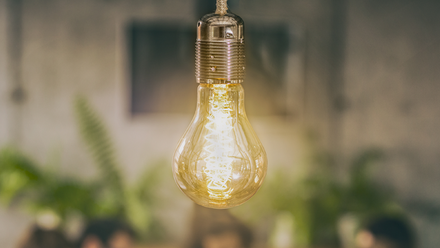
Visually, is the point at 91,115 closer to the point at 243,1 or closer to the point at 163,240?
the point at 163,240

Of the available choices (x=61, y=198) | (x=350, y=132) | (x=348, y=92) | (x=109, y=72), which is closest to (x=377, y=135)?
(x=350, y=132)

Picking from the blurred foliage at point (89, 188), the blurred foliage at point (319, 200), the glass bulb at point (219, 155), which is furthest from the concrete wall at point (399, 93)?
the glass bulb at point (219, 155)

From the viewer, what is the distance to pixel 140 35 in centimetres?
264

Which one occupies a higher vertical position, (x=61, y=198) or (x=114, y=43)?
(x=114, y=43)

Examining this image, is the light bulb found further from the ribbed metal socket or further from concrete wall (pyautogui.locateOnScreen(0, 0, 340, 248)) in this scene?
concrete wall (pyautogui.locateOnScreen(0, 0, 340, 248))

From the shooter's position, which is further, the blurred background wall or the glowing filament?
the blurred background wall

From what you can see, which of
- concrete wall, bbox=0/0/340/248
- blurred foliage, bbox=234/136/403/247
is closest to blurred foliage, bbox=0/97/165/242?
concrete wall, bbox=0/0/340/248

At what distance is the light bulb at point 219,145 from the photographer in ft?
2.05

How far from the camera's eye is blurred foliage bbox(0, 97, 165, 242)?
8.32 feet

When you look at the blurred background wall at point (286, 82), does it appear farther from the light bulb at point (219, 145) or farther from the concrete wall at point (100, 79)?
the light bulb at point (219, 145)

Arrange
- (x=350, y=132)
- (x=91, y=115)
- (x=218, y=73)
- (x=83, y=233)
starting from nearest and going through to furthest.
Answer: (x=218, y=73)
(x=83, y=233)
(x=91, y=115)
(x=350, y=132)

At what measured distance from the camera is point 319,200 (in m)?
2.68

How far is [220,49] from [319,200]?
7.52ft

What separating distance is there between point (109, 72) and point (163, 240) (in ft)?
4.37
